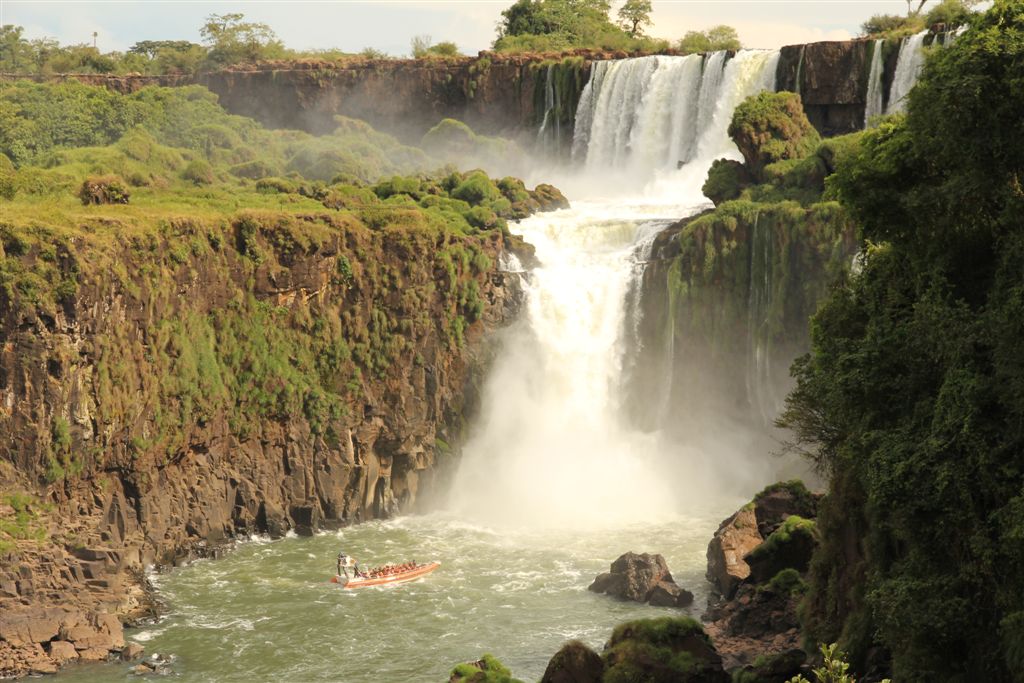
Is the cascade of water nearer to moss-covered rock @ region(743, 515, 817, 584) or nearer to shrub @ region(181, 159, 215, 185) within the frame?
shrub @ region(181, 159, 215, 185)

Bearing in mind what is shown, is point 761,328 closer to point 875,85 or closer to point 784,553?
point 784,553

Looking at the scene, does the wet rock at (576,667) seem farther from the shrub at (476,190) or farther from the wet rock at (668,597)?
the shrub at (476,190)

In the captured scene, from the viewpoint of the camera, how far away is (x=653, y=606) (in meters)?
39.6

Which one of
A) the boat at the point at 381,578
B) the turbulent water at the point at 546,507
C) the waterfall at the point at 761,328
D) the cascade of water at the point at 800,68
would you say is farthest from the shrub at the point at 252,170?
the boat at the point at 381,578

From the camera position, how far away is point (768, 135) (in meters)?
59.9

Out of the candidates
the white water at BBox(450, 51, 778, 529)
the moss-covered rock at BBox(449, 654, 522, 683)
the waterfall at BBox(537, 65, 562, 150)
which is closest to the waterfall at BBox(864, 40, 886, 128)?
the white water at BBox(450, 51, 778, 529)

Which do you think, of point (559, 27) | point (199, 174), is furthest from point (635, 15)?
point (199, 174)

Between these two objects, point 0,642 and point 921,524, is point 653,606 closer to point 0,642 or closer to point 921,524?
point 921,524

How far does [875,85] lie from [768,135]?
737cm

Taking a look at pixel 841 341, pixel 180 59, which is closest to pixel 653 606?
pixel 841 341

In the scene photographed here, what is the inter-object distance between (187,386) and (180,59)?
62779 millimetres

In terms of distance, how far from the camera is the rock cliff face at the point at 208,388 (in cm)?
4012

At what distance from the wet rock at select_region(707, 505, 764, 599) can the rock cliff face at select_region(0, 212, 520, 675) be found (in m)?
14.5

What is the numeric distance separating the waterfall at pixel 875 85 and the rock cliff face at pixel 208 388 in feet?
64.3
